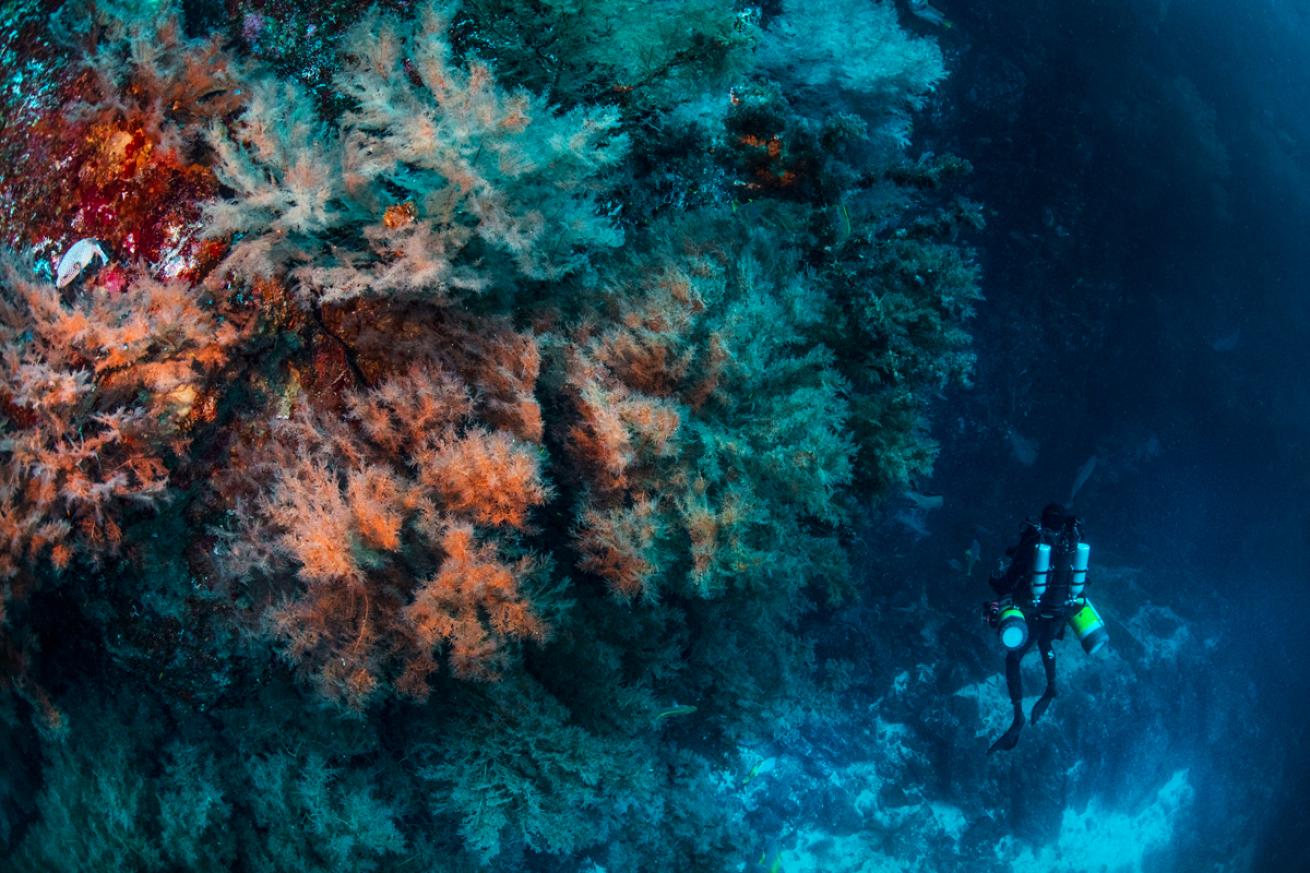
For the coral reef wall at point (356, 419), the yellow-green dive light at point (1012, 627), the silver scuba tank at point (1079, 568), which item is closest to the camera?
the coral reef wall at point (356, 419)

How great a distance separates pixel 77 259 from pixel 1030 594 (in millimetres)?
7369

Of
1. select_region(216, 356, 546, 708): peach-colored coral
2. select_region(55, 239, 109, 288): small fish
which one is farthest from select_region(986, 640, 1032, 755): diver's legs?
select_region(55, 239, 109, 288): small fish

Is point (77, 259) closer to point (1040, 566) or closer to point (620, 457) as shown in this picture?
point (620, 457)

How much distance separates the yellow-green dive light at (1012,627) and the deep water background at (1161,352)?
1.10 m

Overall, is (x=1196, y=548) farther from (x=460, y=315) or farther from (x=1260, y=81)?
(x=460, y=315)

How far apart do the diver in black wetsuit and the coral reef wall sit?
10.3 feet

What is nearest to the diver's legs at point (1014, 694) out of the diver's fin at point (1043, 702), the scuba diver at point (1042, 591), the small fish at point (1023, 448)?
the scuba diver at point (1042, 591)

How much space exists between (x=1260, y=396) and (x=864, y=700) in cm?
757

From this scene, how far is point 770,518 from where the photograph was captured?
3805 millimetres

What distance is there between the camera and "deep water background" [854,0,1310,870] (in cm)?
696

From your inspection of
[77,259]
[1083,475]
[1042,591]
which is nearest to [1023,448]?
[1083,475]

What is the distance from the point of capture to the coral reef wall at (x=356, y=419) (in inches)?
118

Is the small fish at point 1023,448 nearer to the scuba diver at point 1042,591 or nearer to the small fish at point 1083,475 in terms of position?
the small fish at point 1083,475

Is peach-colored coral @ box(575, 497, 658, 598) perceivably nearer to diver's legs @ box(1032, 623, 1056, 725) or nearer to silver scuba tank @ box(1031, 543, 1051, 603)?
silver scuba tank @ box(1031, 543, 1051, 603)
